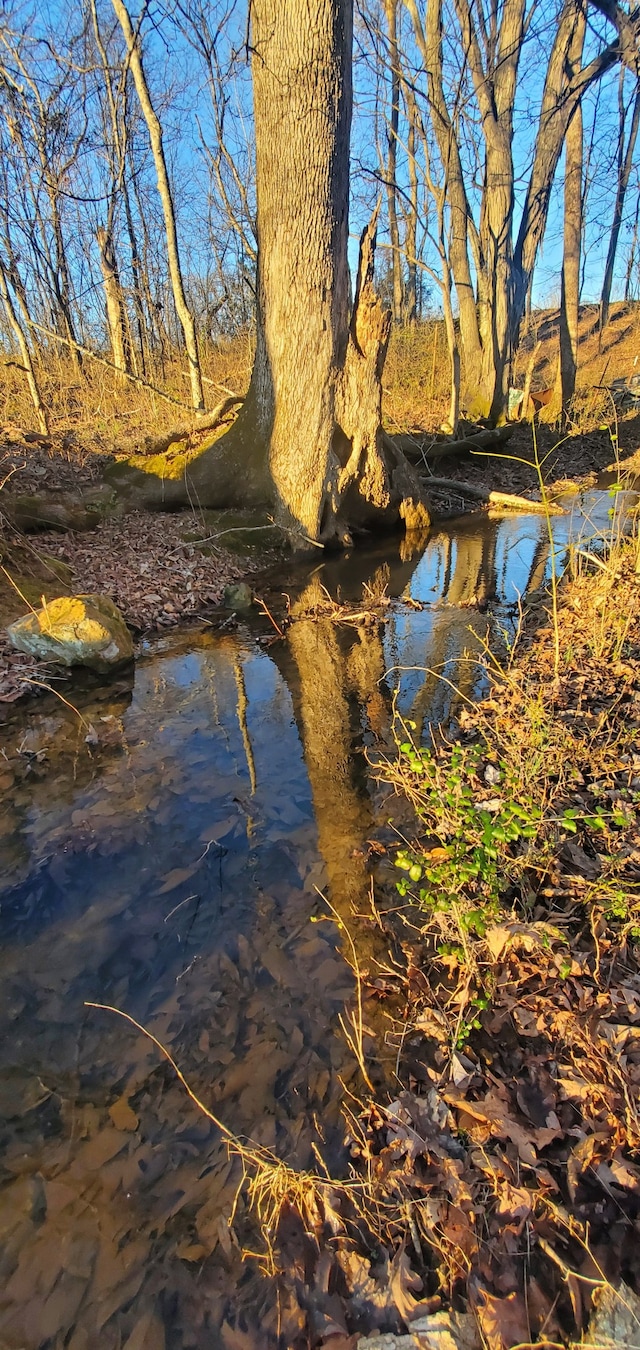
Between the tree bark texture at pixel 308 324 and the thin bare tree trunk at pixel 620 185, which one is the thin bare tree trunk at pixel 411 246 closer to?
the thin bare tree trunk at pixel 620 185

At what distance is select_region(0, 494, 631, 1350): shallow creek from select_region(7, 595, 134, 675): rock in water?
0.37m

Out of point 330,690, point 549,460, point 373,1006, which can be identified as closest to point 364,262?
point 330,690

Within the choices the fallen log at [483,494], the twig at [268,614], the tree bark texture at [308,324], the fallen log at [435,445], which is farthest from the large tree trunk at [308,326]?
the fallen log at [435,445]

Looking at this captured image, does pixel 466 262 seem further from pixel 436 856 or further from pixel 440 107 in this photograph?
pixel 436 856

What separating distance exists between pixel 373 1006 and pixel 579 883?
106 centimetres

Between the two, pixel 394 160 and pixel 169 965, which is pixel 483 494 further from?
pixel 394 160

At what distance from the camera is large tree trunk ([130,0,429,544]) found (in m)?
7.29

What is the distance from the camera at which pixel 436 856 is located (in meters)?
3.06

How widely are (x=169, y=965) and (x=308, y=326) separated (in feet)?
26.9

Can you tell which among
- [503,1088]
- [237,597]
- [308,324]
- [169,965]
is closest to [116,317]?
[308,324]

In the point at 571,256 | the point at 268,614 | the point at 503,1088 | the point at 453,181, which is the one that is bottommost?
the point at 503,1088

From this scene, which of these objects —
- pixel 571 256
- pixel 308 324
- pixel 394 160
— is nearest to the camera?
pixel 308 324

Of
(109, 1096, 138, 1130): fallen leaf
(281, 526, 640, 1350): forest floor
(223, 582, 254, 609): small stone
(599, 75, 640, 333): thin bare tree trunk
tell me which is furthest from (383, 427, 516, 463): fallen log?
(109, 1096, 138, 1130): fallen leaf

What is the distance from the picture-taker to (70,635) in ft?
18.8
